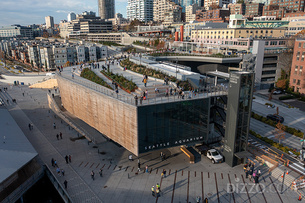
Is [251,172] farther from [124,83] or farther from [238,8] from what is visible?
[238,8]

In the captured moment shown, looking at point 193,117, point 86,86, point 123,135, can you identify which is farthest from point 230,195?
point 86,86

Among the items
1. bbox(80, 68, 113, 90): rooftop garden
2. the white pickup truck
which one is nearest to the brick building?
bbox(80, 68, 113, 90): rooftop garden

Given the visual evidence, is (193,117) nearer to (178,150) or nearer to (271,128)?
(178,150)

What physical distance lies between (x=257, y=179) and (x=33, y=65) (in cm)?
12716

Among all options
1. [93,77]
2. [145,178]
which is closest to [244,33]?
[93,77]

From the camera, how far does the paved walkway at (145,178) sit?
78.4 feet

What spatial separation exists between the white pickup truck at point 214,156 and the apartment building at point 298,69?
3954 centimetres

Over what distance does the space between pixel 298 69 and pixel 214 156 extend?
4266 cm

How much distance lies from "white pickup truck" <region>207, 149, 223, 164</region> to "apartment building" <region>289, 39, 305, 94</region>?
39.5 m

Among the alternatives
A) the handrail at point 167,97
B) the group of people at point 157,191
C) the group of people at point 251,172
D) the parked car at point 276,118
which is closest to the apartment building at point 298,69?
the parked car at point 276,118

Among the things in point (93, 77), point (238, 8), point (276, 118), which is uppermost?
point (238, 8)

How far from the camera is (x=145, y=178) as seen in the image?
26891 millimetres

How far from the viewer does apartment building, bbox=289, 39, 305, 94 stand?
56.2 meters

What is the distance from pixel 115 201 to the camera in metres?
23.2
